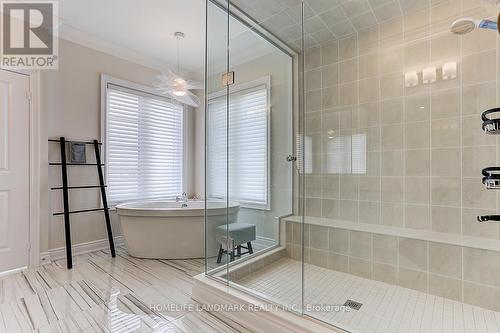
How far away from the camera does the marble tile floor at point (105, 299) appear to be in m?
1.72

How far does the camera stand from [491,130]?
141cm

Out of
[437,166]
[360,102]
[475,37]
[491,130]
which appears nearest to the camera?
[491,130]

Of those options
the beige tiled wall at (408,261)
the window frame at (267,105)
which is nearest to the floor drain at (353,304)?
the beige tiled wall at (408,261)

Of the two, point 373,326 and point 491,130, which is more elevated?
point 491,130

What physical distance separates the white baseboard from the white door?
0.59 ft

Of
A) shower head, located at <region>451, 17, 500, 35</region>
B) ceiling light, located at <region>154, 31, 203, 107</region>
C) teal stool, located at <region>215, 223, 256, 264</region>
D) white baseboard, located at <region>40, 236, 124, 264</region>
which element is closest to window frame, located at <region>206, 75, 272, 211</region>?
teal stool, located at <region>215, 223, 256, 264</region>

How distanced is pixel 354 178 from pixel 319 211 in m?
0.55

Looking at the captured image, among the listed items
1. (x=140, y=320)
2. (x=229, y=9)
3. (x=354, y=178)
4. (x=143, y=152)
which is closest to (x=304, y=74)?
(x=229, y=9)

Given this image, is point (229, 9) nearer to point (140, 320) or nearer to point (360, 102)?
point (360, 102)

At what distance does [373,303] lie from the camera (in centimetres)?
197

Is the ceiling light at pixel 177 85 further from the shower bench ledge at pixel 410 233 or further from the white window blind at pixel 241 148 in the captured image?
the shower bench ledge at pixel 410 233

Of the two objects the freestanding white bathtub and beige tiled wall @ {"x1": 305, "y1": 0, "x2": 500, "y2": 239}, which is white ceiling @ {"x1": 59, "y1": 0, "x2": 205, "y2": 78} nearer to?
beige tiled wall @ {"x1": 305, "y1": 0, "x2": 500, "y2": 239}

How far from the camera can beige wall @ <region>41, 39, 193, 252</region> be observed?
2.94 meters

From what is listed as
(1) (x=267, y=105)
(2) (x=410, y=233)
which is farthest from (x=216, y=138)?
(2) (x=410, y=233)
